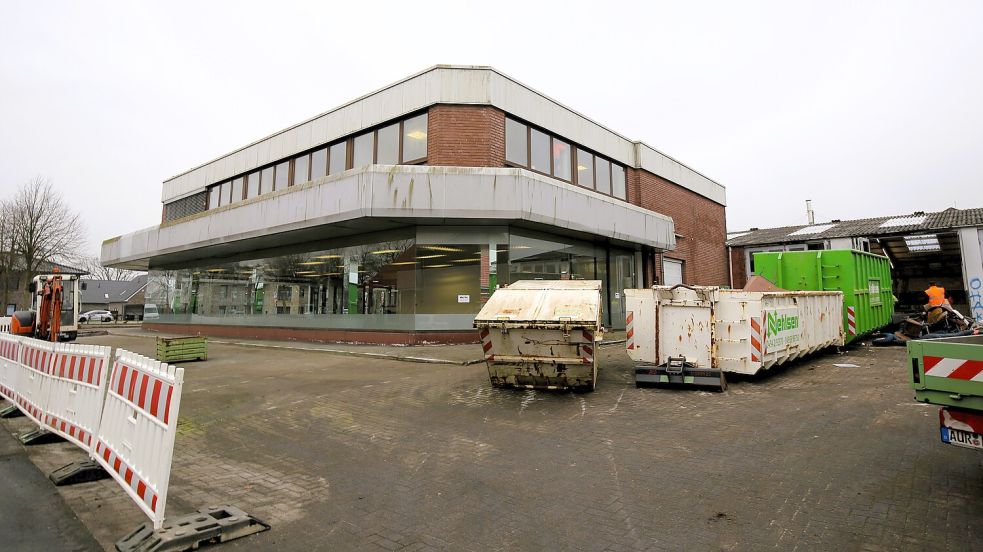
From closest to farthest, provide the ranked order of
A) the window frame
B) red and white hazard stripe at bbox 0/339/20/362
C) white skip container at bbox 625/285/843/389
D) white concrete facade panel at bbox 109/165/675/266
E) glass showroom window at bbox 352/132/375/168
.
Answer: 1. red and white hazard stripe at bbox 0/339/20/362
2. white skip container at bbox 625/285/843/389
3. white concrete facade panel at bbox 109/165/675/266
4. the window frame
5. glass showroom window at bbox 352/132/375/168

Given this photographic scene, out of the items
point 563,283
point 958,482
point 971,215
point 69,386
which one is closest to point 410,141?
point 563,283

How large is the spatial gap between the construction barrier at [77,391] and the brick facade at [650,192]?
11871 mm

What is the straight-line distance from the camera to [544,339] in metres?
7.48

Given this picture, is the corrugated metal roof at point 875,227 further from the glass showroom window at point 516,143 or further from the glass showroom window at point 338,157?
the glass showroom window at point 338,157

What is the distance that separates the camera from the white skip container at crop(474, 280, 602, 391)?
7371mm

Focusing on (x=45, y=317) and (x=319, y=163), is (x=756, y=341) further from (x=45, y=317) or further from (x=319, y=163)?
(x=45, y=317)

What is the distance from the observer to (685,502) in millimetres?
3676

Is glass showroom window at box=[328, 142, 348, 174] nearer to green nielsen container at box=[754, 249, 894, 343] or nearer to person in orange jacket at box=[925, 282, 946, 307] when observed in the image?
green nielsen container at box=[754, 249, 894, 343]

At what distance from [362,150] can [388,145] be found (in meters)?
1.47

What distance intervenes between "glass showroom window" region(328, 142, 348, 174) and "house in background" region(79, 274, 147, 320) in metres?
58.7

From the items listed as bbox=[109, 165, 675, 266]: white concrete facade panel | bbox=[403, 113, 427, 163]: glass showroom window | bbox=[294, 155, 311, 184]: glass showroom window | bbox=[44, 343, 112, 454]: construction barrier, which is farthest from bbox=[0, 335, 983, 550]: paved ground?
bbox=[294, 155, 311, 184]: glass showroom window

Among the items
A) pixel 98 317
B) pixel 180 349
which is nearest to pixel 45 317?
pixel 180 349

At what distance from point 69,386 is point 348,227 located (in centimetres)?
1094

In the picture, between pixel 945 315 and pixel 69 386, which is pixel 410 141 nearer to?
pixel 69 386
